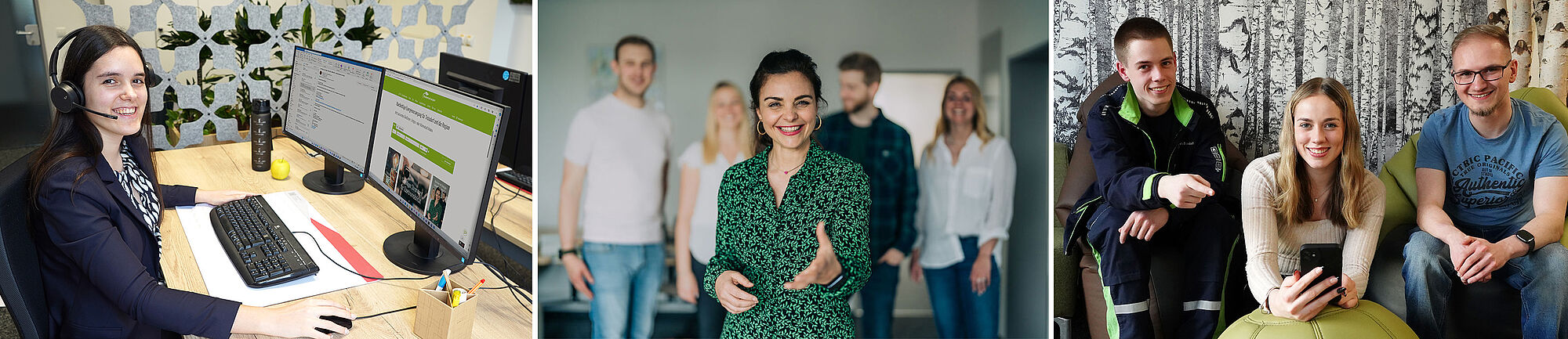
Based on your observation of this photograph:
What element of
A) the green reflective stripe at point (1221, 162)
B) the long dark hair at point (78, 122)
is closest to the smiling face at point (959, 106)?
the green reflective stripe at point (1221, 162)

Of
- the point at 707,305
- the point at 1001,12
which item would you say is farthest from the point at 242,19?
the point at 1001,12

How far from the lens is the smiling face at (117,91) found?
1.61 m

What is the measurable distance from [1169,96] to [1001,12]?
576mm

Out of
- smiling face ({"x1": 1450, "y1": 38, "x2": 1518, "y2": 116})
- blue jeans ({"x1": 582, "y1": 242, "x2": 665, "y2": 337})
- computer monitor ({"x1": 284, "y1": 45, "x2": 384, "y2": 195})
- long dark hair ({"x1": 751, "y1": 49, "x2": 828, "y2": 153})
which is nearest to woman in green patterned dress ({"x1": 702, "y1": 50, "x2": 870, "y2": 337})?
long dark hair ({"x1": 751, "y1": 49, "x2": 828, "y2": 153})

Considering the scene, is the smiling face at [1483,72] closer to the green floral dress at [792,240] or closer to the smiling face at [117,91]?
the green floral dress at [792,240]

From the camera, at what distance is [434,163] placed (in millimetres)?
1664

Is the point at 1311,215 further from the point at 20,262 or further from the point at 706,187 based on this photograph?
the point at 20,262

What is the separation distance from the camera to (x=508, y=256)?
1900 millimetres

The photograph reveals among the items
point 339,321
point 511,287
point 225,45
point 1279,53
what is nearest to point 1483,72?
point 1279,53

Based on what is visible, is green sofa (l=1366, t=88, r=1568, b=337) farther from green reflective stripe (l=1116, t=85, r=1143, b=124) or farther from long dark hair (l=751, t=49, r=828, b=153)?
long dark hair (l=751, t=49, r=828, b=153)

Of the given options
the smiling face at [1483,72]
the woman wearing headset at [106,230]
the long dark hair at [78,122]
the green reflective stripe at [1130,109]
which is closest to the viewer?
the woman wearing headset at [106,230]

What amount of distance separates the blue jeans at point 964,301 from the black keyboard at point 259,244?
1252mm

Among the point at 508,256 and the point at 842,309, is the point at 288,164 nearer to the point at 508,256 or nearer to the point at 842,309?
the point at 508,256

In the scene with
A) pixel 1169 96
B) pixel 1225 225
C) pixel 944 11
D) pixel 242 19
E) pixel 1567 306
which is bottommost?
pixel 1567 306
